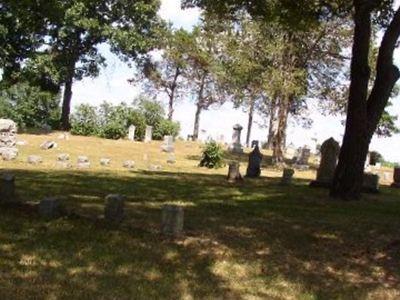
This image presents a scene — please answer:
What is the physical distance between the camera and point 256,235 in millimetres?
10516

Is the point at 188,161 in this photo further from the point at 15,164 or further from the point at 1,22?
the point at 1,22

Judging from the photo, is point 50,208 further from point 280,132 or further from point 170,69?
point 170,69

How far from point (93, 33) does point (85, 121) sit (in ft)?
19.7

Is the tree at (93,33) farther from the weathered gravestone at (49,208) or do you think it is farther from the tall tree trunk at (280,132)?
the weathered gravestone at (49,208)

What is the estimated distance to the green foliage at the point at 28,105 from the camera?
67.6 m

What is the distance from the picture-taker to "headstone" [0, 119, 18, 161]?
2400 centimetres

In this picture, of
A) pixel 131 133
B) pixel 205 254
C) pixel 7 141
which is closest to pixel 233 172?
pixel 7 141

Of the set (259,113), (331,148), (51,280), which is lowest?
(51,280)

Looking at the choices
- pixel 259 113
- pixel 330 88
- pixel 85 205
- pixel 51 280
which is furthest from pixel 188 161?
pixel 259 113

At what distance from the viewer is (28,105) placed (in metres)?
69.2

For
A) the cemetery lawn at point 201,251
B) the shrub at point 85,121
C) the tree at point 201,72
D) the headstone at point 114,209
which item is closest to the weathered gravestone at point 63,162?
the cemetery lawn at point 201,251

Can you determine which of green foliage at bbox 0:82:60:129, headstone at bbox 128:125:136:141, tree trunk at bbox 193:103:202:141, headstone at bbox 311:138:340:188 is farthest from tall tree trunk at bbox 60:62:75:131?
headstone at bbox 311:138:340:188

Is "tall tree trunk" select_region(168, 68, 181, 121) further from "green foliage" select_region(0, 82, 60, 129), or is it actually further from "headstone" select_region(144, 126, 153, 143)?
"headstone" select_region(144, 126, 153, 143)

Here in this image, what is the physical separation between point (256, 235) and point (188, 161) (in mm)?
22147
